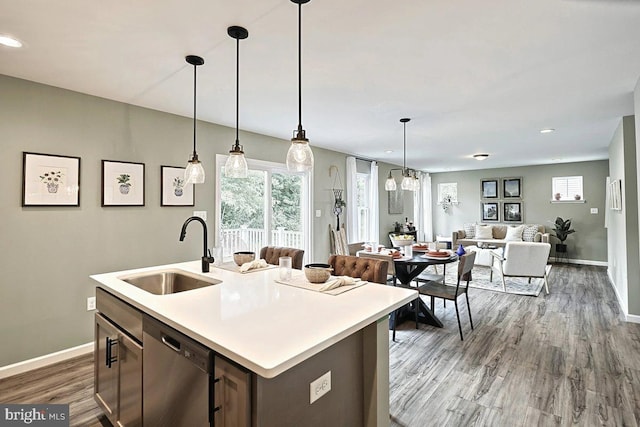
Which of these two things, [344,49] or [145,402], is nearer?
[145,402]

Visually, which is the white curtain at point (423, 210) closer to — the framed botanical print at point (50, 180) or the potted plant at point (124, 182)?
the potted plant at point (124, 182)

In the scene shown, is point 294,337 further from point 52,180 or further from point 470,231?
point 470,231

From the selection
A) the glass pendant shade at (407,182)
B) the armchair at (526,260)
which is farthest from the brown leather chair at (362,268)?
the armchair at (526,260)

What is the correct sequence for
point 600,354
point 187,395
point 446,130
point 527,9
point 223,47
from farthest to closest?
point 446,130, point 600,354, point 223,47, point 527,9, point 187,395

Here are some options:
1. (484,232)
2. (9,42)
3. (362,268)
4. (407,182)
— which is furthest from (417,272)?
(484,232)

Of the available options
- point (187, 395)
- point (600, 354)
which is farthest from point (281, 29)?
point (600, 354)

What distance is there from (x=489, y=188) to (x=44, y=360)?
9.81m

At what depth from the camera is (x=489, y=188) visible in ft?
29.8

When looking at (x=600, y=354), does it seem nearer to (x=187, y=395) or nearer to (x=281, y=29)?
(x=187, y=395)

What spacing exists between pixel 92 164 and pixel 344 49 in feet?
8.59

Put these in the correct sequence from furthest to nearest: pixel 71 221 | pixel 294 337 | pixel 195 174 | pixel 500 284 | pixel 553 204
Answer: pixel 553 204
pixel 500 284
pixel 71 221
pixel 195 174
pixel 294 337

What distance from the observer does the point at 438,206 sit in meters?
10.1

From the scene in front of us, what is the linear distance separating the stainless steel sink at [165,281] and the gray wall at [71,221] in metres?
1.26

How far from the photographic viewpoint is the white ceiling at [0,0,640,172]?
1811 mm
